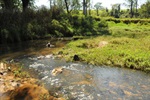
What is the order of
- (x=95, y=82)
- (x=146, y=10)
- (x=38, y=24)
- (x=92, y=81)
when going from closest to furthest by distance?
(x=95, y=82) → (x=92, y=81) → (x=38, y=24) → (x=146, y=10)

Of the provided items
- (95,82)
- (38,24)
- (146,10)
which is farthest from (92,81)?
(146,10)

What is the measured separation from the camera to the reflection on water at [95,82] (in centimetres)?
963

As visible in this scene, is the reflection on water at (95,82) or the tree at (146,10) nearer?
the reflection on water at (95,82)

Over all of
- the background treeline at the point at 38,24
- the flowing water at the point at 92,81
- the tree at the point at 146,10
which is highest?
the tree at the point at 146,10

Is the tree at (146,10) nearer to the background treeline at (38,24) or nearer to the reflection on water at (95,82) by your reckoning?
the background treeline at (38,24)

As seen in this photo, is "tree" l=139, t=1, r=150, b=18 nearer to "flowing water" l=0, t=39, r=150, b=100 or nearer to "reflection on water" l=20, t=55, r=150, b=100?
"flowing water" l=0, t=39, r=150, b=100

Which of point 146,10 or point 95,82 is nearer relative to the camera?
point 95,82

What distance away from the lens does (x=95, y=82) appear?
1122 centimetres

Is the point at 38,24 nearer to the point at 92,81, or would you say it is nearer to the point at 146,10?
the point at 92,81

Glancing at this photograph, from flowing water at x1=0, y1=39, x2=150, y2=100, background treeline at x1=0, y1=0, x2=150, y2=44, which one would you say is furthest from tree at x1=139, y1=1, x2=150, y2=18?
flowing water at x1=0, y1=39, x2=150, y2=100

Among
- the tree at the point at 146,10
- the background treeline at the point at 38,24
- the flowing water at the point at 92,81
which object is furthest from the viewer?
the tree at the point at 146,10

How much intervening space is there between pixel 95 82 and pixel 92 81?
0.80ft

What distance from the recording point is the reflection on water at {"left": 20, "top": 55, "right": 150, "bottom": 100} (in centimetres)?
963

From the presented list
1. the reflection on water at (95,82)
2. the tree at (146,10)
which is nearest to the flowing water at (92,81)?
the reflection on water at (95,82)
